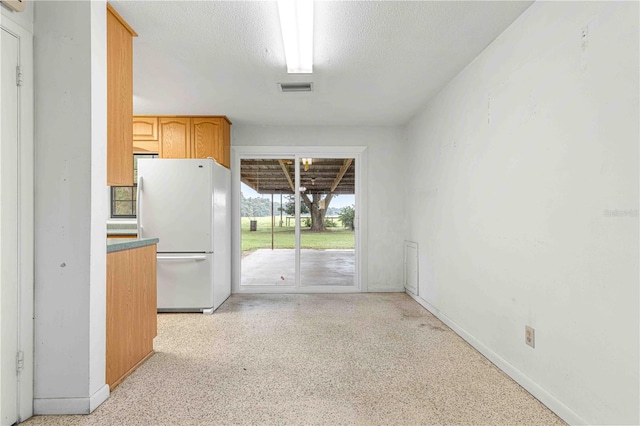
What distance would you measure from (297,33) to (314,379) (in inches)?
89.4

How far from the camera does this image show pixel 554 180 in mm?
1830

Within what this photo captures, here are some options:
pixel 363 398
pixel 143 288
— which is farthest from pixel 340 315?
pixel 143 288

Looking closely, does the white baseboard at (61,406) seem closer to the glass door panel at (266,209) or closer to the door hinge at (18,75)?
the door hinge at (18,75)

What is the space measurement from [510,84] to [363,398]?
219 centimetres

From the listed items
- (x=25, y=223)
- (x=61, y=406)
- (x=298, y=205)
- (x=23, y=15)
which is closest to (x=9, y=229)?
(x=25, y=223)

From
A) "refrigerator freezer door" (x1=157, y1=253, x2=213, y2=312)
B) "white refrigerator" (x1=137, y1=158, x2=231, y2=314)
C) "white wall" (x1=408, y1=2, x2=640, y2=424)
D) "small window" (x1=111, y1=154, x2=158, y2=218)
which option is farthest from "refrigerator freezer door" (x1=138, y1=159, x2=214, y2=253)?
"white wall" (x1=408, y1=2, x2=640, y2=424)

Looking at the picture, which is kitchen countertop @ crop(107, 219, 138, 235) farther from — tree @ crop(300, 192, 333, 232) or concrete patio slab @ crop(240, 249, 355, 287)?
tree @ crop(300, 192, 333, 232)

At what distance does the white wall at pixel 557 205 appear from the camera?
56.8 inches

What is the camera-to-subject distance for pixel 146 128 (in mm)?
4219

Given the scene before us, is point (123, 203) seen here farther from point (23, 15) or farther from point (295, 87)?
point (23, 15)

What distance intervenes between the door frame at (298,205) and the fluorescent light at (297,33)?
6.43ft

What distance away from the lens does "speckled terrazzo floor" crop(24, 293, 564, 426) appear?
1.79 metres

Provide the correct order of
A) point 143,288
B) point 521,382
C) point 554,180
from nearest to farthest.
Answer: point 554,180, point 521,382, point 143,288

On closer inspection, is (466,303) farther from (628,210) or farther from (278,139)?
(278,139)
